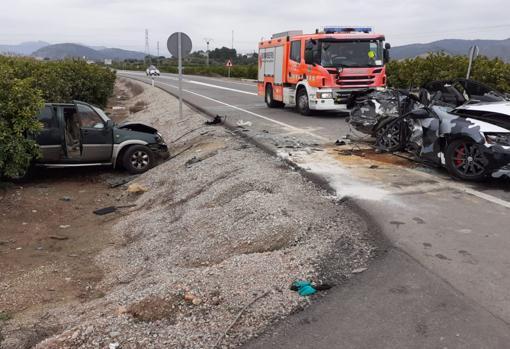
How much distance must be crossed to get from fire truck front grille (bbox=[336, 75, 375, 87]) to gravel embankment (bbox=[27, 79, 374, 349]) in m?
5.66

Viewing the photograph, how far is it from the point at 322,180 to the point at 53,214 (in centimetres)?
529

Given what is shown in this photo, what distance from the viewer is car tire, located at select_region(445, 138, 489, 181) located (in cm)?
740

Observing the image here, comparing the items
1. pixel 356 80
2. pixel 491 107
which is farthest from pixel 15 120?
pixel 356 80

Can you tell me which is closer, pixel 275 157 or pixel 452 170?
pixel 452 170

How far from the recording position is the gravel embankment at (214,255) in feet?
12.2

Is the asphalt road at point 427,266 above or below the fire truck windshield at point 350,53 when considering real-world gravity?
below

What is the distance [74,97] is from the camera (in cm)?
1983

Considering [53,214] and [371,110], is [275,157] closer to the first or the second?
[371,110]

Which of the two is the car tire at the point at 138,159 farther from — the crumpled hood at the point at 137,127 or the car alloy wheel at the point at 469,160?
the car alloy wheel at the point at 469,160

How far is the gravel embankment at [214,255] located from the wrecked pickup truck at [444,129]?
2341 mm

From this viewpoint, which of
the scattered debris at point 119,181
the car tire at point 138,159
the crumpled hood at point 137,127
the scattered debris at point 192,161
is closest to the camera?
the scattered debris at point 192,161

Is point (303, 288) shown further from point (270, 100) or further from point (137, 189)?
point (270, 100)

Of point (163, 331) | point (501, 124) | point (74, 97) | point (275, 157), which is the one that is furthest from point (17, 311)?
point (74, 97)

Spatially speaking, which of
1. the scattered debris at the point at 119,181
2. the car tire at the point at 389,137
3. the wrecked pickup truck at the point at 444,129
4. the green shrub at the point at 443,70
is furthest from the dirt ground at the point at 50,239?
the green shrub at the point at 443,70
